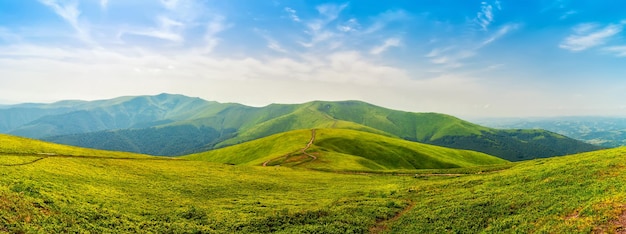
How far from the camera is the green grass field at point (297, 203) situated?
2759 cm

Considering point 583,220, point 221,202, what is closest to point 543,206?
point 583,220

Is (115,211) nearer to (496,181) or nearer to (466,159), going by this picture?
(496,181)

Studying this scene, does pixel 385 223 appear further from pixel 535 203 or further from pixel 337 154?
pixel 337 154

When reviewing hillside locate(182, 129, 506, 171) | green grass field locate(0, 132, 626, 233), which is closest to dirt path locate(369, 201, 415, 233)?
green grass field locate(0, 132, 626, 233)

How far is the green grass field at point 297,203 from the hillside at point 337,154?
1880 inches

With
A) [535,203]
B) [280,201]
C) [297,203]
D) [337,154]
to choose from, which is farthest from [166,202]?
[337,154]

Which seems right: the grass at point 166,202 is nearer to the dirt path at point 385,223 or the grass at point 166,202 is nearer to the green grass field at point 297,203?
the green grass field at point 297,203

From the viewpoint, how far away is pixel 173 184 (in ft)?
168

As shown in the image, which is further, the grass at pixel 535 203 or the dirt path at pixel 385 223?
the dirt path at pixel 385 223

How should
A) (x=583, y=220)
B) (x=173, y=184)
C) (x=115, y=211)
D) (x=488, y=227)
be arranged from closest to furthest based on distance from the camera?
(x=583, y=220) → (x=488, y=227) → (x=115, y=211) → (x=173, y=184)

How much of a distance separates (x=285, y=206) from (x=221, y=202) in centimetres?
1035

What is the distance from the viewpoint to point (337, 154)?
381 feet

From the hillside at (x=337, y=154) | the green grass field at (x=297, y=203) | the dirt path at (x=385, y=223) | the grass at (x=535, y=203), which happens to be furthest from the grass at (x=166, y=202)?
the hillside at (x=337, y=154)

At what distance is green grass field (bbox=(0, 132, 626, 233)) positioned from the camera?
90.5ft
